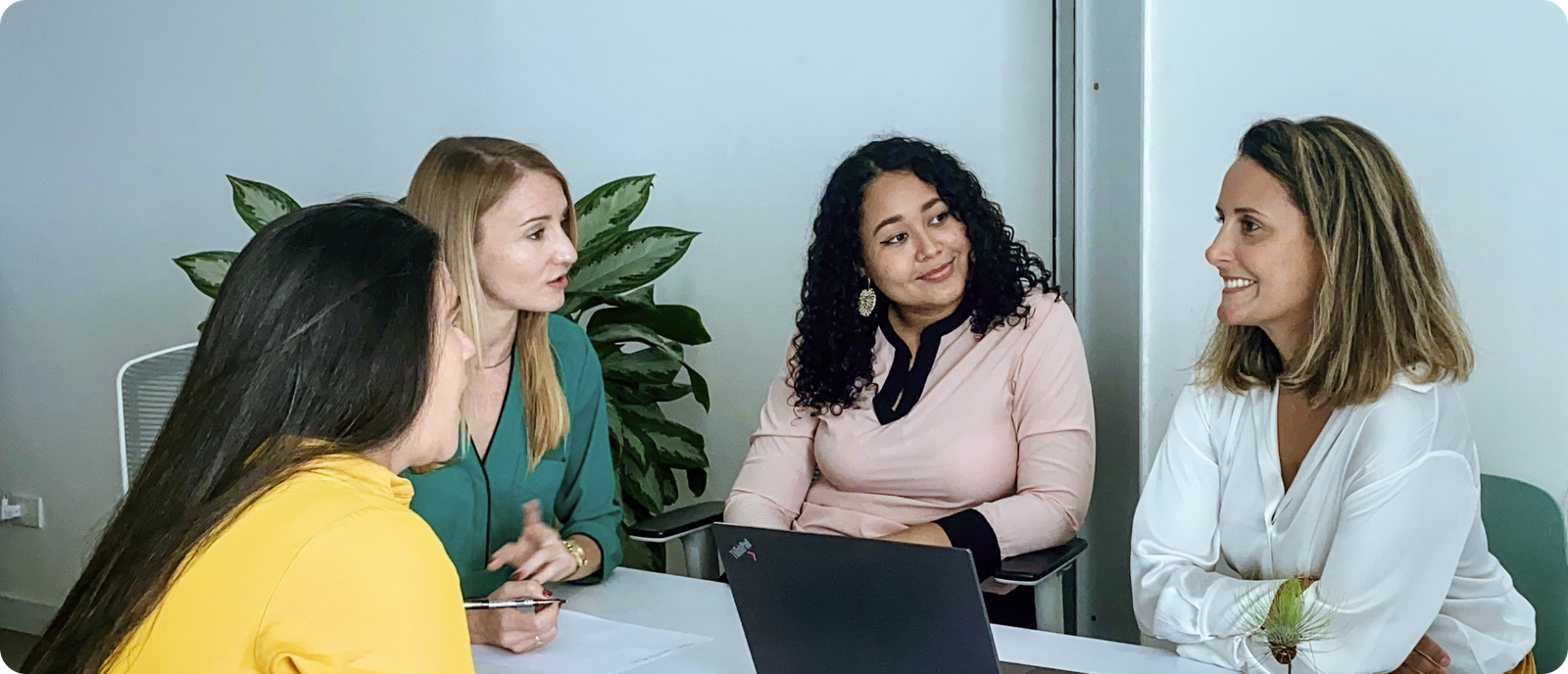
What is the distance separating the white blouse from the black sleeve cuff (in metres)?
0.30

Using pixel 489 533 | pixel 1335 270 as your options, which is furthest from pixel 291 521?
pixel 1335 270

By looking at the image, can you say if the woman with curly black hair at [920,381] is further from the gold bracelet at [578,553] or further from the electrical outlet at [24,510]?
the electrical outlet at [24,510]

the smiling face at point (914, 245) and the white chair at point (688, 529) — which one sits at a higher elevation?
the smiling face at point (914, 245)

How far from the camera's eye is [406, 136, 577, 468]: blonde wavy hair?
206 cm

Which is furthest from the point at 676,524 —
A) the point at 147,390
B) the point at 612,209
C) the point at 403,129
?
the point at 403,129

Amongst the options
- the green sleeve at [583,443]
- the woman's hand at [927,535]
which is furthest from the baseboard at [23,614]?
the woman's hand at [927,535]

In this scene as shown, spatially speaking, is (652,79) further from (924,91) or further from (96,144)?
(96,144)

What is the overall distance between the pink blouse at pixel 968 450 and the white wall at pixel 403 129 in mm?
535

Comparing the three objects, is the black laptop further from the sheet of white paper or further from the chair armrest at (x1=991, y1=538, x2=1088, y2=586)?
the chair armrest at (x1=991, y1=538, x2=1088, y2=586)

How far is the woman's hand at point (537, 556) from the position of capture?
189 centimetres

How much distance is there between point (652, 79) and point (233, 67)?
63.9 inches

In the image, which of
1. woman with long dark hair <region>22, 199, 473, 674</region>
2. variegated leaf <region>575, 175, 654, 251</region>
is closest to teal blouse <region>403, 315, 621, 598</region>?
variegated leaf <region>575, 175, 654, 251</region>

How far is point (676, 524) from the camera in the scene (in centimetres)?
224

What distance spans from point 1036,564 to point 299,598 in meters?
1.26
